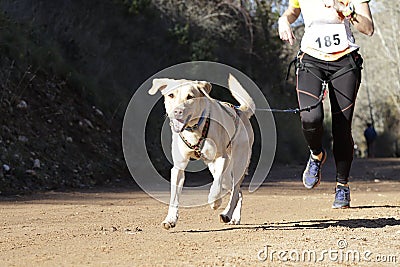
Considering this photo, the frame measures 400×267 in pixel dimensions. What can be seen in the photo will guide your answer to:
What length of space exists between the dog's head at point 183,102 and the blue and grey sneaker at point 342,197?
2.23 meters

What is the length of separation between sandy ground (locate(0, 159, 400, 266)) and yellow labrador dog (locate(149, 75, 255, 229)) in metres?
0.29

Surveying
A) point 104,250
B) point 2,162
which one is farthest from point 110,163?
point 104,250

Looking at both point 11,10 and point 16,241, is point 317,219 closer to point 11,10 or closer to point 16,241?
point 16,241

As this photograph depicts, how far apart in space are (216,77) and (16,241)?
9.39 m

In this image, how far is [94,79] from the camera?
16281 mm

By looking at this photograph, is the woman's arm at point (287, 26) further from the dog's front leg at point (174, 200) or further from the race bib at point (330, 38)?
the dog's front leg at point (174, 200)

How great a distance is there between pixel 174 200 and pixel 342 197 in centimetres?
240

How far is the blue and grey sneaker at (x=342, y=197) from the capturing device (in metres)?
7.53

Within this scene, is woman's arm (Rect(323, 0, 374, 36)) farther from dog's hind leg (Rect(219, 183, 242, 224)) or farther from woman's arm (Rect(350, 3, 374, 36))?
dog's hind leg (Rect(219, 183, 242, 224))

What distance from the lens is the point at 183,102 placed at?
5.83m

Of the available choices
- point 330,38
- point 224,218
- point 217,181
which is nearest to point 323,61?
point 330,38

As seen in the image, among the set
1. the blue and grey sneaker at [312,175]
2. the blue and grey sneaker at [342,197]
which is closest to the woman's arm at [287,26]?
the blue and grey sneaker at [312,175]

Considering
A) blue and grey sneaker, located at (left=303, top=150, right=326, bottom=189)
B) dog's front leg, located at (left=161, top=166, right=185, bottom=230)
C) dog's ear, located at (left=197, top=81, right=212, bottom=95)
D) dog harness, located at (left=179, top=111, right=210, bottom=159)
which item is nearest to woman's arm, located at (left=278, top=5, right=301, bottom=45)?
dog's ear, located at (left=197, top=81, right=212, bottom=95)

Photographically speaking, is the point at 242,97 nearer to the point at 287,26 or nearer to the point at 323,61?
the point at 323,61
